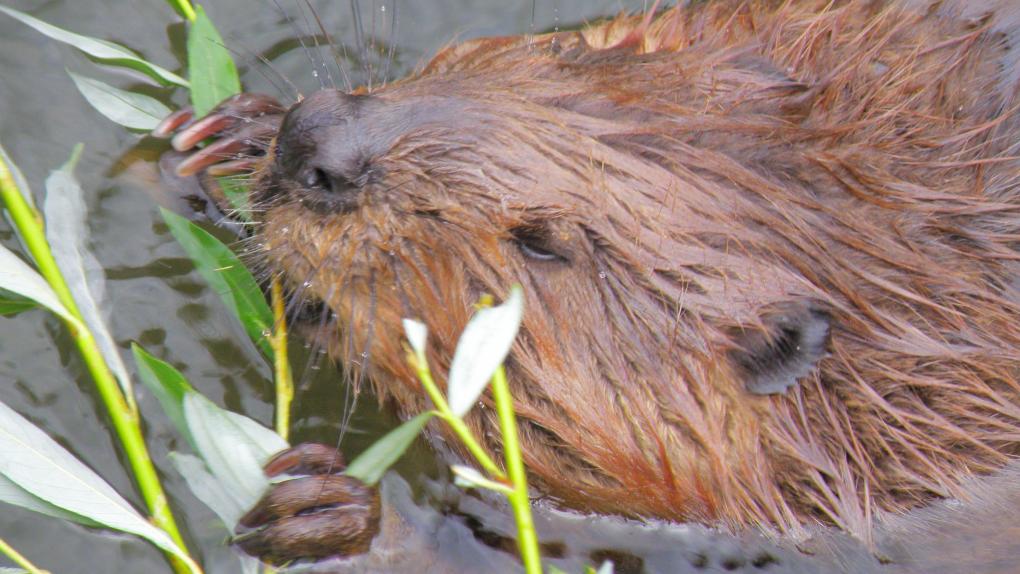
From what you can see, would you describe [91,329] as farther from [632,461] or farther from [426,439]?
[632,461]

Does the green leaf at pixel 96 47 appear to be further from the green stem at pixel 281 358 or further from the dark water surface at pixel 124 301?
the green stem at pixel 281 358

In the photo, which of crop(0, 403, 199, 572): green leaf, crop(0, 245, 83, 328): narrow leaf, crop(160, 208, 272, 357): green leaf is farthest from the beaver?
crop(0, 245, 83, 328): narrow leaf

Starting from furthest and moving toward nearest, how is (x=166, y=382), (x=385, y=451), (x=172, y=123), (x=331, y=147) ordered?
1. (x=172, y=123)
2. (x=166, y=382)
3. (x=331, y=147)
4. (x=385, y=451)

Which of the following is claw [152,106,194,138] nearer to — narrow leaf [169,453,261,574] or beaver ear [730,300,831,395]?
narrow leaf [169,453,261,574]

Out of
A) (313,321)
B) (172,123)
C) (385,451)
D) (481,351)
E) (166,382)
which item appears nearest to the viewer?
(481,351)

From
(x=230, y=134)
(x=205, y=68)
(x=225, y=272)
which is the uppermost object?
(x=205, y=68)

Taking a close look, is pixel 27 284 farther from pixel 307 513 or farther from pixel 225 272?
pixel 307 513

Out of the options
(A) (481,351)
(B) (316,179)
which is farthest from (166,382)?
(A) (481,351)
